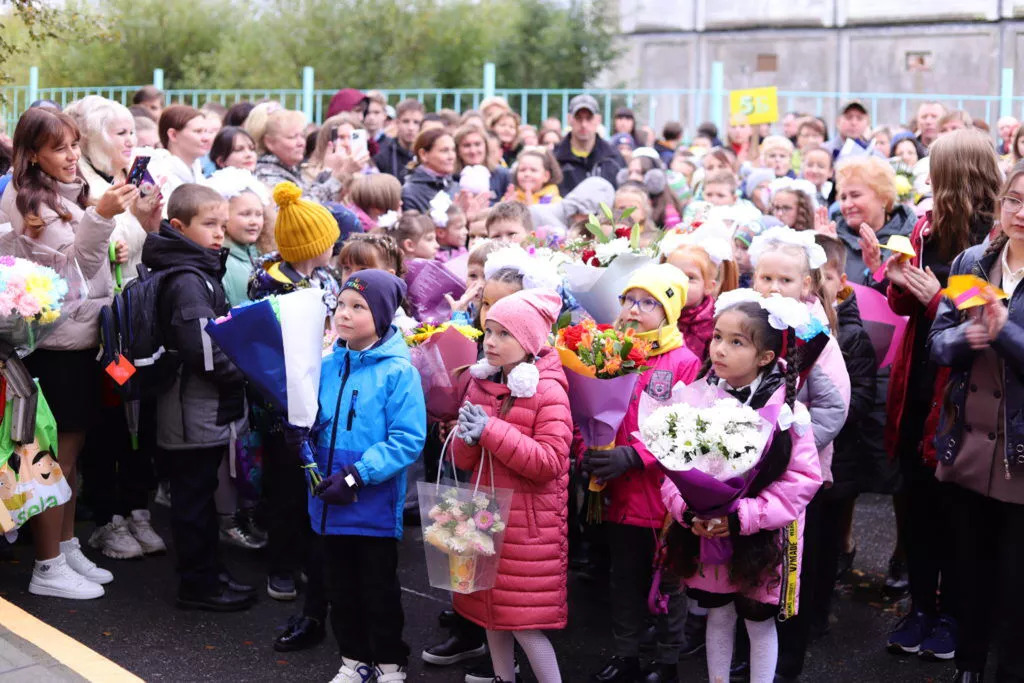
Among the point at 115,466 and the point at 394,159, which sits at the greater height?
the point at 394,159

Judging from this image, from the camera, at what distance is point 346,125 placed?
962 centimetres

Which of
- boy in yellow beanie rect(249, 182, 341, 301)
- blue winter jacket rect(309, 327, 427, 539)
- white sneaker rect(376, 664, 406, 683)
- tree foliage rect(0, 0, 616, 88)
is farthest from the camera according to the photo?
tree foliage rect(0, 0, 616, 88)

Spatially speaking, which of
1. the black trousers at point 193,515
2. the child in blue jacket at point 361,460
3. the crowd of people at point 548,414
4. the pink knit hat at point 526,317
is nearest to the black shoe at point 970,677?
the crowd of people at point 548,414

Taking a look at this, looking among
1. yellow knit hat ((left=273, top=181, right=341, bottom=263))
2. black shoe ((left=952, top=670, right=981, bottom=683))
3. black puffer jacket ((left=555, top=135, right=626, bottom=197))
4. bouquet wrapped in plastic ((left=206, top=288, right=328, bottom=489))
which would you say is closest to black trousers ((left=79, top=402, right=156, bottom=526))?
yellow knit hat ((left=273, top=181, right=341, bottom=263))

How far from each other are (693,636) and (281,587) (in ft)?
6.57

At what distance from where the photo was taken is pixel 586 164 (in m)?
10.7

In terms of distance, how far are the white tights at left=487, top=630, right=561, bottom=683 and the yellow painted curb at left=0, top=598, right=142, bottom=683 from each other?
55.7 inches

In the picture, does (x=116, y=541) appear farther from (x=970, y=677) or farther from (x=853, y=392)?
(x=970, y=677)

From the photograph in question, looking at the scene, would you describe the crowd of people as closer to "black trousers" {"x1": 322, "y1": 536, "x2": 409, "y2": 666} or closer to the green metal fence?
"black trousers" {"x1": 322, "y1": 536, "x2": 409, "y2": 666}

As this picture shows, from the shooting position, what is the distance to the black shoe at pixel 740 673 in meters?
5.18

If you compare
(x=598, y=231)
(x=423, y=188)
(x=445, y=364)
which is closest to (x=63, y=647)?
(x=445, y=364)

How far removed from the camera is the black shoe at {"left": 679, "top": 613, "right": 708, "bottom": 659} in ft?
18.0

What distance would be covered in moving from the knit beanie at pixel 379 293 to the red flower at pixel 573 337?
72 cm

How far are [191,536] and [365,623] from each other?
115 centimetres
